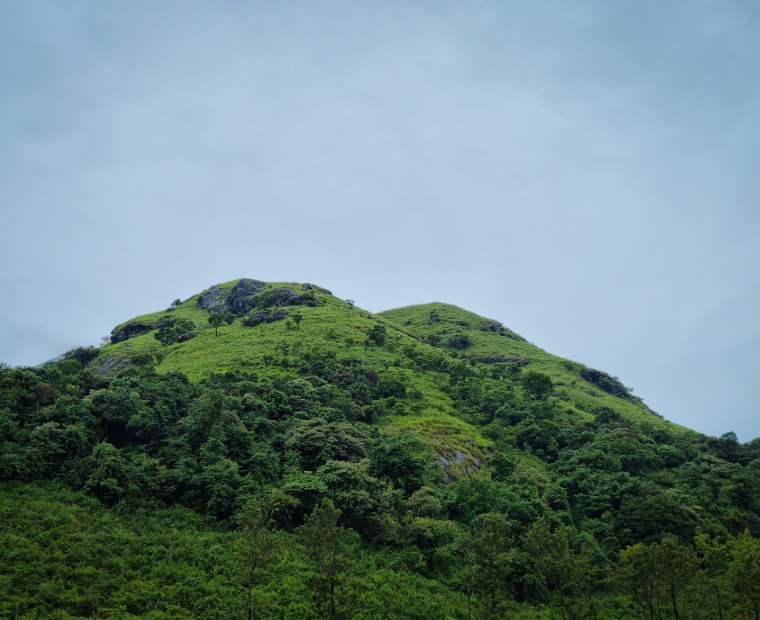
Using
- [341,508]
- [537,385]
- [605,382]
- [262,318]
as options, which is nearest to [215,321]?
[262,318]

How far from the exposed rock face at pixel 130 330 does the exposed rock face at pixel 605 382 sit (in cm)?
15699

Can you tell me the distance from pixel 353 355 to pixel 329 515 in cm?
7709

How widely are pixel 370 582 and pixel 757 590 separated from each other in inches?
1115

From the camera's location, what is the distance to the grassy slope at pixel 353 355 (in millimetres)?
77750

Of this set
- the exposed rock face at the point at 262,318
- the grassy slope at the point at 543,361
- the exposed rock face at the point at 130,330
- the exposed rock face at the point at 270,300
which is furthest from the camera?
the exposed rock face at the point at 270,300

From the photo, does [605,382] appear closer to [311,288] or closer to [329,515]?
[311,288]

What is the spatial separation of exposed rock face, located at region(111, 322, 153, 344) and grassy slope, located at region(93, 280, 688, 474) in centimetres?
754

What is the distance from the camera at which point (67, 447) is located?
42.5 meters

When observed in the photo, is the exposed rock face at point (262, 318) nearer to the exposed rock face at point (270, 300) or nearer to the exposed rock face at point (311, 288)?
the exposed rock face at point (270, 300)

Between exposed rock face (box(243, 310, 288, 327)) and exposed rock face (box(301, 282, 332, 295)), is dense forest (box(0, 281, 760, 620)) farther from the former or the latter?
exposed rock face (box(301, 282, 332, 295))

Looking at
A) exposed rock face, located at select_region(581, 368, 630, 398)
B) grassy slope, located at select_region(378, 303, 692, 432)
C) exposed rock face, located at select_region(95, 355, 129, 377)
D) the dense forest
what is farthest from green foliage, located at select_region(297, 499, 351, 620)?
exposed rock face, located at select_region(581, 368, 630, 398)

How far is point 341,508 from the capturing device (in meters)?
44.3

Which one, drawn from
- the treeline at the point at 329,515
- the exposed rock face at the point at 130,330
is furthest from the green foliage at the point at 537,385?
the exposed rock face at the point at 130,330

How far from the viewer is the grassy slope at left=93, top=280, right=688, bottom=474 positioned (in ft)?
255
